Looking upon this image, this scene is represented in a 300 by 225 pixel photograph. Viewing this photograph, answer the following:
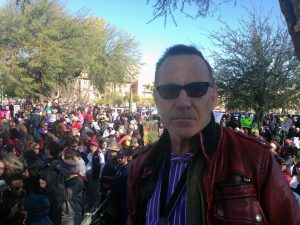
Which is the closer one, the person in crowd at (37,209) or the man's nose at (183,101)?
the man's nose at (183,101)

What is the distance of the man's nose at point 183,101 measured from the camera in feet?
4.92

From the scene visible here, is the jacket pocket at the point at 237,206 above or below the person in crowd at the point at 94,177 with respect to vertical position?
above

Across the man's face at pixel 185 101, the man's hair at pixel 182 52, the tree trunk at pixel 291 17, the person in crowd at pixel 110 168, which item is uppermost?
the tree trunk at pixel 291 17

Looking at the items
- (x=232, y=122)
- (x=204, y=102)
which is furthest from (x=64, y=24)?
(x=204, y=102)

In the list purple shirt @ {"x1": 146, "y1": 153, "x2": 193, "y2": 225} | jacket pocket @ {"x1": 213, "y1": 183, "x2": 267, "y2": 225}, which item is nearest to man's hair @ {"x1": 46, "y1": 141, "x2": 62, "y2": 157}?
purple shirt @ {"x1": 146, "y1": 153, "x2": 193, "y2": 225}

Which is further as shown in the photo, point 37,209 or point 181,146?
point 37,209

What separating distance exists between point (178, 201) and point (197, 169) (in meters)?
0.18

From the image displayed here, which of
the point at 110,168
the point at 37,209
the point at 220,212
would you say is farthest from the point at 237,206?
the point at 110,168

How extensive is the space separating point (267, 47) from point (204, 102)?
13.7 meters

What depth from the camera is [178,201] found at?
4.97ft

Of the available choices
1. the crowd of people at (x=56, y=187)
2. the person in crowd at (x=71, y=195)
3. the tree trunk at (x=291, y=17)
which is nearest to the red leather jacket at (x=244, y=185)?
the crowd of people at (x=56, y=187)

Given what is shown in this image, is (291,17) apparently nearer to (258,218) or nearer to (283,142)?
(258,218)

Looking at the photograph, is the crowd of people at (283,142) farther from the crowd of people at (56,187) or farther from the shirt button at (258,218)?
the crowd of people at (56,187)

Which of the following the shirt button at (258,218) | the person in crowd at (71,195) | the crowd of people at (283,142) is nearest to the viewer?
the shirt button at (258,218)
